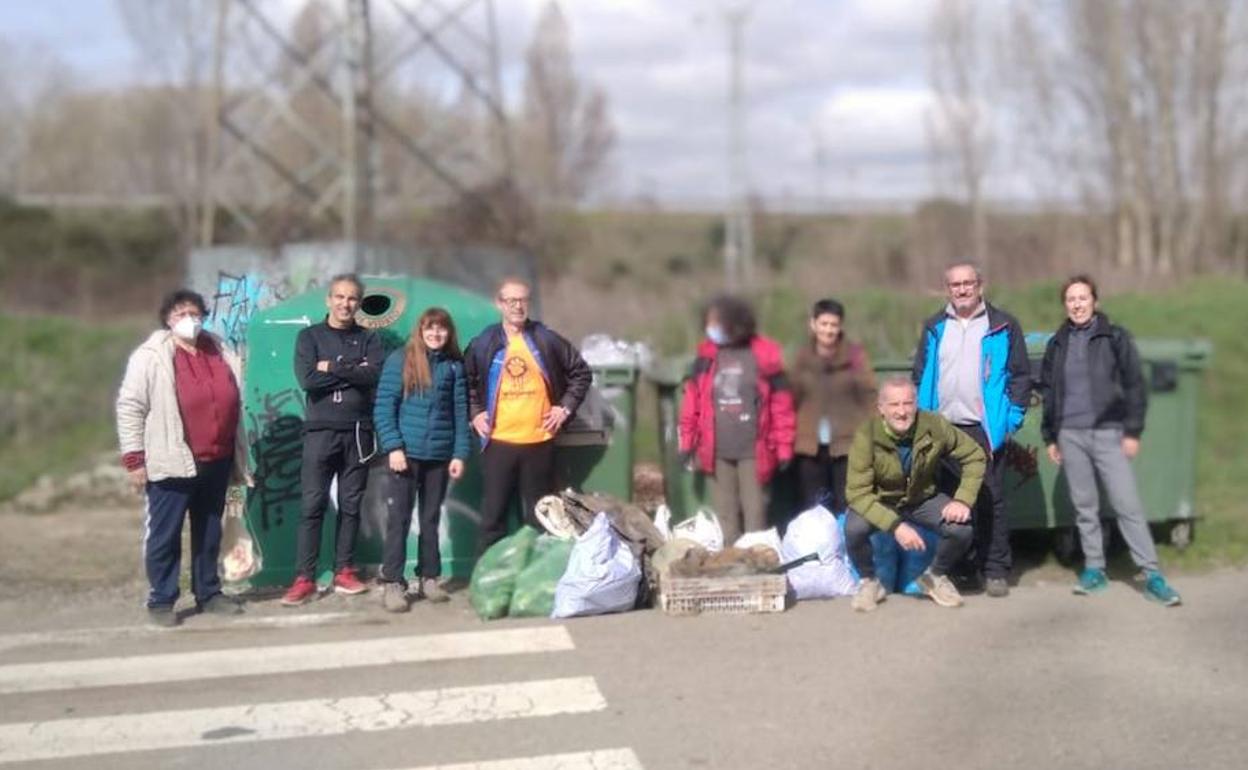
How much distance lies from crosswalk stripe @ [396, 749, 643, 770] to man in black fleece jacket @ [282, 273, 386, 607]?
259cm

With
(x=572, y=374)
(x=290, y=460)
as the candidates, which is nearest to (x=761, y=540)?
(x=572, y=374)

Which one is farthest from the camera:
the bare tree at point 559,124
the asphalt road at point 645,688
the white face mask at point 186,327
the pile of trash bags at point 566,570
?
the bare tree at point 559,124

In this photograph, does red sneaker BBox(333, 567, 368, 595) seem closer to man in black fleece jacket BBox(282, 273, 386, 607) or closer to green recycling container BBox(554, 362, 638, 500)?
man in black fleece jacket BBox(282, 273, 386, 607)

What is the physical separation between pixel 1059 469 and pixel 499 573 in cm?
331

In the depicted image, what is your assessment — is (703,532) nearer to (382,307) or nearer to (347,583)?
(347,583)

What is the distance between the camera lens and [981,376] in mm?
7203

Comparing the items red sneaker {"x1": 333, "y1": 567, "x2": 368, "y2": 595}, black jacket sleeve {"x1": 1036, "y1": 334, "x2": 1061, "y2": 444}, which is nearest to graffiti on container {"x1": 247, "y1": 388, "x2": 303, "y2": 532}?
red sneaker {"x1": 333, "y1": 567, "x2": 368, "y2": 595}

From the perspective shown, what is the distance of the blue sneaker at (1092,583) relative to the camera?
745cm

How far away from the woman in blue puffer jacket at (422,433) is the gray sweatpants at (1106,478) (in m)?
3.22

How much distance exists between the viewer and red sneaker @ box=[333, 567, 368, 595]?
754 centimetres

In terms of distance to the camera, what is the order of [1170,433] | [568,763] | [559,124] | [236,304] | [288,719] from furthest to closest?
[559,124] → [1170,433] → [236,304] → [288,719] → [568,763]

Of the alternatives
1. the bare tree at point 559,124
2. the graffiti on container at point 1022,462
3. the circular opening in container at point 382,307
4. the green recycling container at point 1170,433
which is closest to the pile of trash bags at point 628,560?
the graffiti on container at point 1022,462

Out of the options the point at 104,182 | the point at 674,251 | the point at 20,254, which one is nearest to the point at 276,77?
the point at 20,254

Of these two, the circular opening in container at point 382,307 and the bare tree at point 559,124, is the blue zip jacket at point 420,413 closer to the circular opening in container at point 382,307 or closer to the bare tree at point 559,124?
the circular opening in container at point 382,307
